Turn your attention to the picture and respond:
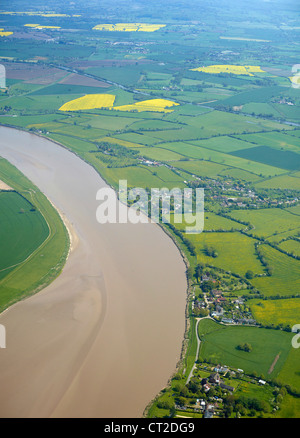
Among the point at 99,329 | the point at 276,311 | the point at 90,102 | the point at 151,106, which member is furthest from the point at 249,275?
the point at 90,102

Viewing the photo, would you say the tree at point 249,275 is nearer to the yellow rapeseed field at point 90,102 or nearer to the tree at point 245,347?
the tree at point 245,347

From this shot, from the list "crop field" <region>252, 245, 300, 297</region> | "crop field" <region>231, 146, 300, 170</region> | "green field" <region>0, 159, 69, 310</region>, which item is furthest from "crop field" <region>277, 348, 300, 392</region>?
"crop field" <region>231, 146, 300, 170</region>

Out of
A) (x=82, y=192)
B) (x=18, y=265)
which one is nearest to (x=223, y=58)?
(x=82, y=192)

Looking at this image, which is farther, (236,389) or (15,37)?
(15,37)

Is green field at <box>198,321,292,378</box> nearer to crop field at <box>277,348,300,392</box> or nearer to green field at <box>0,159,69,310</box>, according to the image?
crop field at <box>277,348,300,392</box>

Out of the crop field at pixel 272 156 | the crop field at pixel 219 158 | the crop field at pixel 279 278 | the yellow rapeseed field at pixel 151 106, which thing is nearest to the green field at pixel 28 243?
the crop field at pixel 279 278

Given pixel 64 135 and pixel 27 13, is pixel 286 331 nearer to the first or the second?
pixel 64 135
